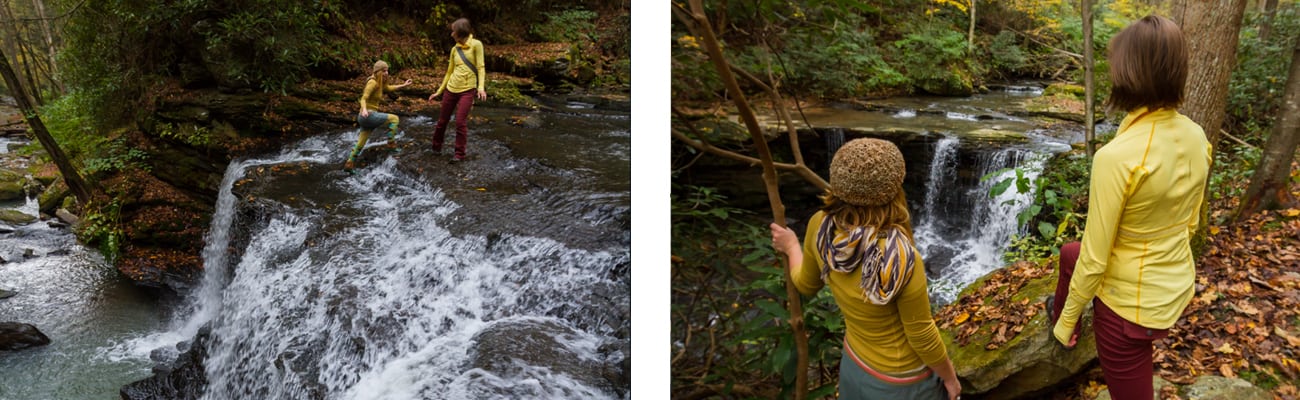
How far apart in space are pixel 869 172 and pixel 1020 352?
0.72 m

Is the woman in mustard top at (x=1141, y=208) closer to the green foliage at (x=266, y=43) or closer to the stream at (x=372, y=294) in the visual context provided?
the stream at (x=372, y=294)

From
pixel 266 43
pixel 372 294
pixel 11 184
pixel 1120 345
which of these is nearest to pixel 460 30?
pixel 266 43

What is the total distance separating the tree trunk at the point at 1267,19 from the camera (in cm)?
163

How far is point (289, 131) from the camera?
1.65 metres

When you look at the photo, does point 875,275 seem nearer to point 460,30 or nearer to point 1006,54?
point 1006,54

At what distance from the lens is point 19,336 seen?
4.59 feet

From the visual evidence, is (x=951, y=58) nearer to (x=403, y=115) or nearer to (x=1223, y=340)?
(x=1223, y=340)

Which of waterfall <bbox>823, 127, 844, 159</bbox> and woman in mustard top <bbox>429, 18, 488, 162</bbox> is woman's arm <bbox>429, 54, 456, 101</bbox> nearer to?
woman in mustard top <bbox>429, 18, 488, 162</bbox>

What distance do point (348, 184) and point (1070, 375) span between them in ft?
5.90

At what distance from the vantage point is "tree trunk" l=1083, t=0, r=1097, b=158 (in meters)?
1.41

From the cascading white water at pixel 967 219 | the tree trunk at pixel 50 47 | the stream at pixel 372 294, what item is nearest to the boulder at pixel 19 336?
the stream at pixel 372 294

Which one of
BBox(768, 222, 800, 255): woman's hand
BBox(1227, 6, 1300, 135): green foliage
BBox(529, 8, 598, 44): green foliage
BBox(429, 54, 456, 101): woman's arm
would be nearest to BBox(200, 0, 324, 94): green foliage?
BBox(429, 54, 456, 101): woman's arm

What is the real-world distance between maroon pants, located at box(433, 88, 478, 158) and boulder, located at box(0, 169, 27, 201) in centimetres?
88

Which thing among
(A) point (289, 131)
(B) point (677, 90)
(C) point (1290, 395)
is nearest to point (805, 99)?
(B) point (677, 90)
